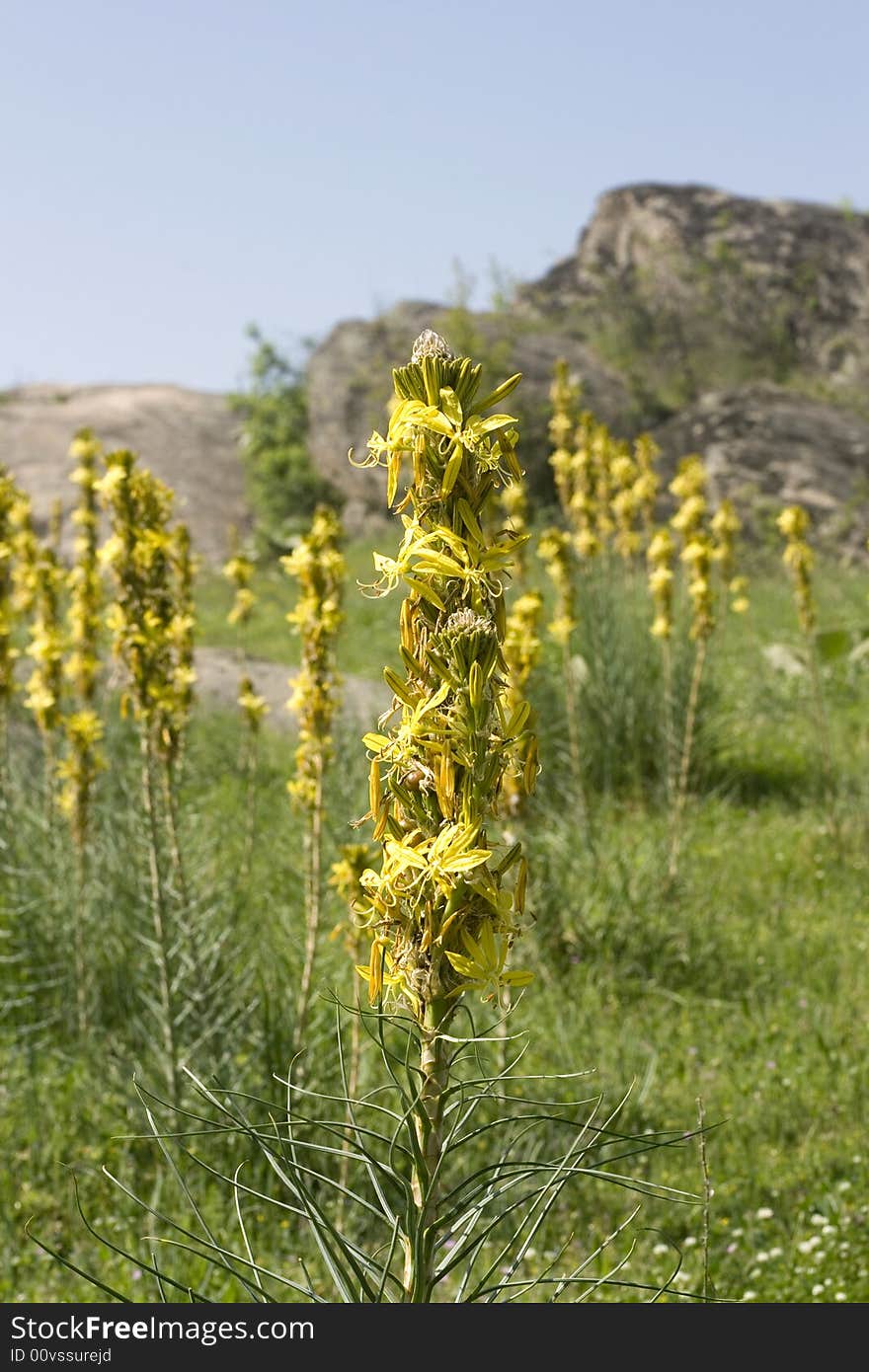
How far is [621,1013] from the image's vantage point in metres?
4.55

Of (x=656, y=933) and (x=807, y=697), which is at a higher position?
(x=807, y=697)

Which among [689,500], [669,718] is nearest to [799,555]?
[689,500]

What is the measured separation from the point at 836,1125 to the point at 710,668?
10.9ft

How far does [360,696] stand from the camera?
8289 mm

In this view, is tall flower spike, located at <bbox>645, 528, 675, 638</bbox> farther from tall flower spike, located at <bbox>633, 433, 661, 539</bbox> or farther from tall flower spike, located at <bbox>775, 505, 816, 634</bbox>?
tall flower spike, located at <bbox>633, 433, 661, 539</bbox>

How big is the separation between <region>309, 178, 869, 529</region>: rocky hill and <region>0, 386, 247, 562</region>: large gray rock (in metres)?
2.04

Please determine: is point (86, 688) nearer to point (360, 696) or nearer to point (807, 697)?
point (360, 696)

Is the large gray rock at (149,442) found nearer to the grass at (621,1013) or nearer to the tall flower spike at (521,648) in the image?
the grass at (621,1013)

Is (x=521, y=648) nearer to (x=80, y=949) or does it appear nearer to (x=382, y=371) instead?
(x=80, y=949)

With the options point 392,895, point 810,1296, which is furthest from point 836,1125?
point 392,895

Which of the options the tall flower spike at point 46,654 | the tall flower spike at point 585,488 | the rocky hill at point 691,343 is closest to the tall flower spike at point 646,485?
the tall flower spike at point 585,488

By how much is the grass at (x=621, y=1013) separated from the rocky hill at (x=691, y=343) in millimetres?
9731

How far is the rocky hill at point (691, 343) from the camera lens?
51.7 ft

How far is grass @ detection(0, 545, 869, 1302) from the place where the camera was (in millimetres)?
3328
